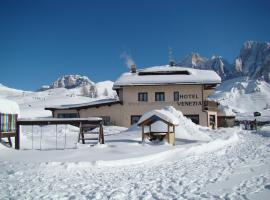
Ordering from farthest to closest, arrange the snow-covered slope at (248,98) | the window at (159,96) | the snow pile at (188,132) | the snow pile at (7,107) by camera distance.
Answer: the snow-covered slope at (248,98) < the window at (159,96) < the snow pile at (188,132) < the snow pile at (7,107)

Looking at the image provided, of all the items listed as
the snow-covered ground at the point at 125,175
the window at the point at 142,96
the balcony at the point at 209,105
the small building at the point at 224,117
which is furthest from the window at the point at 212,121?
the snow-covered ground at the point at 125,175

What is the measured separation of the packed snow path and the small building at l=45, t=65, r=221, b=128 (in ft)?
71.8

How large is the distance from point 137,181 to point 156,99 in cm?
2578

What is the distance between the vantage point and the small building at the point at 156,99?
33.3m

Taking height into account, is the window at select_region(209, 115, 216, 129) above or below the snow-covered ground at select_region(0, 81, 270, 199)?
above

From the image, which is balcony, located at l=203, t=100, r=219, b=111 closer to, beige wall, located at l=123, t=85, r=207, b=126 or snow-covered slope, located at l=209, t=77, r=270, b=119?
beige wall, located at l=123, t=85, r=207, b=126

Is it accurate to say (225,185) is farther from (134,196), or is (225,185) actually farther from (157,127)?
(157,127)

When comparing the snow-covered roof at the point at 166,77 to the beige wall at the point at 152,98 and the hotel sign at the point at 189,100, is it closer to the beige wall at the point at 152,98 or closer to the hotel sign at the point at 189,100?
the beige wall at the point at 152,98

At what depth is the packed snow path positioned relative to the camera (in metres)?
6.84

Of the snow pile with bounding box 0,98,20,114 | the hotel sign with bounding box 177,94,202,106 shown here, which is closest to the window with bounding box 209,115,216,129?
the hotel sign with bounding box 177,94,202,106

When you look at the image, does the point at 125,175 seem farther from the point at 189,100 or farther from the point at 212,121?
the point at 212,121

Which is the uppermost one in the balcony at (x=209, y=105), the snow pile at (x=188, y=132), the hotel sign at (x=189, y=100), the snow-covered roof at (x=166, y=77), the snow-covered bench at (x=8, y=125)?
the snow-covered roof at (x=166, y=77)

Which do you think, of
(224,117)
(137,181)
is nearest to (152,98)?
(224,117)

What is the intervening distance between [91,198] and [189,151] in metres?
9.09
